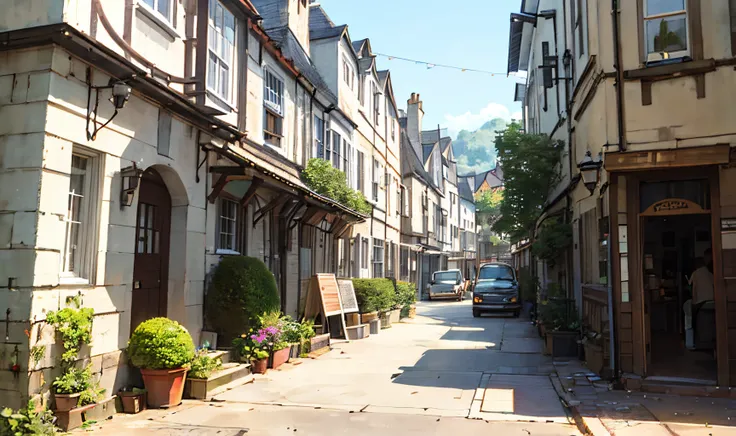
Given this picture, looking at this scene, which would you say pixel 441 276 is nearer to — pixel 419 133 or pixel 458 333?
pixel 419 133

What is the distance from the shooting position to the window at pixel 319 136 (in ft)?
52.0

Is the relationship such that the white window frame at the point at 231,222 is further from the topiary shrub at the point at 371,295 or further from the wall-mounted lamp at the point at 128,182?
the topiary shrub at the point at 371,295

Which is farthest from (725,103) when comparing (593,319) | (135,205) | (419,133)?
(419,133)

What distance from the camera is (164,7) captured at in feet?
28.0

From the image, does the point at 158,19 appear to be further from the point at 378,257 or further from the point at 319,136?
the point at 378,257

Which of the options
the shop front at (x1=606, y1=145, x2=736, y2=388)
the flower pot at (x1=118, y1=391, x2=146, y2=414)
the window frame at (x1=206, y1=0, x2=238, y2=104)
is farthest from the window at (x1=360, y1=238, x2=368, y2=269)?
the flower pot at (x1=118, y1=391, x2=146, y2=414)

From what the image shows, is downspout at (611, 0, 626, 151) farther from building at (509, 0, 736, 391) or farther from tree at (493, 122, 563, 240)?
tree at (493, 122, 563, 240)

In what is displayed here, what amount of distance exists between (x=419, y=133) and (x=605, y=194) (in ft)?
94.7

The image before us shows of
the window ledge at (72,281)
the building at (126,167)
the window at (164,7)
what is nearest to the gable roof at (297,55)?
the building at (126,167)

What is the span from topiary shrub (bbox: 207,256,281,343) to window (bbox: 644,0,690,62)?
7336 mm

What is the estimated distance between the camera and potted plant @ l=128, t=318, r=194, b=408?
7.10 m

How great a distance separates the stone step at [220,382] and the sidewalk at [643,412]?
→ 4926 millimetres

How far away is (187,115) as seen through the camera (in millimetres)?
8711

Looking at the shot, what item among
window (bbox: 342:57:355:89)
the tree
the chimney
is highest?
the chimney
